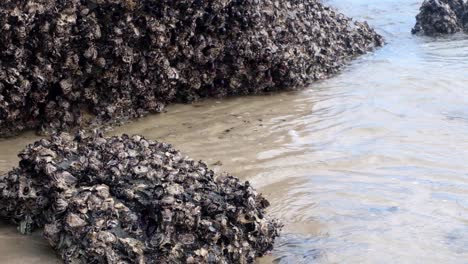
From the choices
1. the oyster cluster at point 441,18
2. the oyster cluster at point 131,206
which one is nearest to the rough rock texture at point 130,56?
the oyster cluster at point 131,206

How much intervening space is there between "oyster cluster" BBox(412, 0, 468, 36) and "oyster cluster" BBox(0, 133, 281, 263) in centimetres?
792

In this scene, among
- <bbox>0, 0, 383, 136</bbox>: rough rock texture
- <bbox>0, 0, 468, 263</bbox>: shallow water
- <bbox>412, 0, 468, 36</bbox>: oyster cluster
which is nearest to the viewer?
<bbox>0, 0, 468, 263</bbox>: shallow water

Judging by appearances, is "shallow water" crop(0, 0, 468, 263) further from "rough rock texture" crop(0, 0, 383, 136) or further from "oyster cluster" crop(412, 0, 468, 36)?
"oyster cluster" crop(412, 0, 468, 36)

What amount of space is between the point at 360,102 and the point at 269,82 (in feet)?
3.34

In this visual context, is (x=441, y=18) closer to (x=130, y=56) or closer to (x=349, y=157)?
(x=349, y=157)

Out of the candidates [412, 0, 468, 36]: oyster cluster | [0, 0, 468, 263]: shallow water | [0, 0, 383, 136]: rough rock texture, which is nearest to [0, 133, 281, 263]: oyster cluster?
[0, 0, 468, 263]: shallow water

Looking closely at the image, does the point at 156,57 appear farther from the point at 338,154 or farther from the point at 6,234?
the point at 6,234

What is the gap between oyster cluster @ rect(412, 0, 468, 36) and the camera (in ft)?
34.8

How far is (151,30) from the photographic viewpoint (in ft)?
18.0

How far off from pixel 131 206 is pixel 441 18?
8806 millimetres

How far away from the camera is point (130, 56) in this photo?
541cm

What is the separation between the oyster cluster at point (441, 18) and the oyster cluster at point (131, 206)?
26.0 feet

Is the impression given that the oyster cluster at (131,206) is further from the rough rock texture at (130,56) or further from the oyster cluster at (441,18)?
the oyster cluster at (441,18)

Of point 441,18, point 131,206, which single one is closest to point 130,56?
point 131,206
